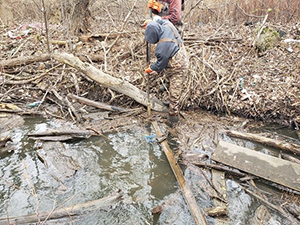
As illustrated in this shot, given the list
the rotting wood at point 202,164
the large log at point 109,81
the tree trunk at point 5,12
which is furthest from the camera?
the tree trunk at point 5,12

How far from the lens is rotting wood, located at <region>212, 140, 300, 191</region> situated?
3.36 meters

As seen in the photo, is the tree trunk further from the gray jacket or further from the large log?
the gray jacket

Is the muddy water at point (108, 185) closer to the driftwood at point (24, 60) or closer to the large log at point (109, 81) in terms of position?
the large log at point (109, 81)

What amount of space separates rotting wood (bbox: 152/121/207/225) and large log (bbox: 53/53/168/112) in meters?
1.22

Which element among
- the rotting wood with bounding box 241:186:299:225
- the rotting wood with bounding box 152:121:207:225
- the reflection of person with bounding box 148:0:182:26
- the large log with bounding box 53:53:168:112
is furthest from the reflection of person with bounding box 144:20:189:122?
the rotting wood with bounding box 241:186:299:225

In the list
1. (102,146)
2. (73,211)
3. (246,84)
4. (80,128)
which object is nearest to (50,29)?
(80,128)

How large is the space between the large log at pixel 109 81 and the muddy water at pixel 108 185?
1.32 metres

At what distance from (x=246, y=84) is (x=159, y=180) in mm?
3675

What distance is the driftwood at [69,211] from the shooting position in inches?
105

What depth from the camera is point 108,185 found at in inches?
139

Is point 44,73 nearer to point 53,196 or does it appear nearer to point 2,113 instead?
point 2,113

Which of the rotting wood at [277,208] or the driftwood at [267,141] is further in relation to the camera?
the driftwood at [267,141]

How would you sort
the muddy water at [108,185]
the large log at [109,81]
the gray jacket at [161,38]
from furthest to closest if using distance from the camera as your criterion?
the large log at [109,81] → the gray jacket at [161,38] → the muddy water at [108,185]

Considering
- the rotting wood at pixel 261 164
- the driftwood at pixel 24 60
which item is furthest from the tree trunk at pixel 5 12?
the rotting wood at pixel 261 164
